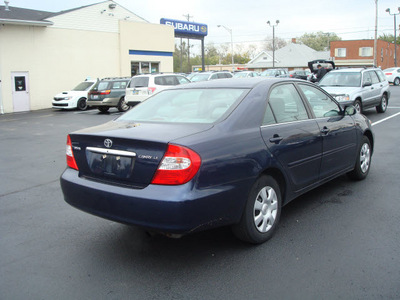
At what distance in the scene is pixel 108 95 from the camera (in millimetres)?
19172

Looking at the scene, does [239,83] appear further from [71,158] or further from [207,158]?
[71,158]

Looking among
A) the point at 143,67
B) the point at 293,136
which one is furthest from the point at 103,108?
the point at 293,136

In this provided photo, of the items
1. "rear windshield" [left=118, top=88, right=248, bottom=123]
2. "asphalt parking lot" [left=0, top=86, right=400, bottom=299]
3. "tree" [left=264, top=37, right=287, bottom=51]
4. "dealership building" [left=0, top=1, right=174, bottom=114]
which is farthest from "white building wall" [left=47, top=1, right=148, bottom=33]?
"tree" [left=264, top=37, right=287, bottom=51]

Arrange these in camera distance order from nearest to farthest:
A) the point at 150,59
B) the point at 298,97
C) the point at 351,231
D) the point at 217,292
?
1. the point at 217,292
2. the point at 351,231
3. the point at 298,97
4. the point at 150,59

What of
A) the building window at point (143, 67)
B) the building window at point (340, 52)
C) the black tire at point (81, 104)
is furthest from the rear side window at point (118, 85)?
the building window at point (340, 52)

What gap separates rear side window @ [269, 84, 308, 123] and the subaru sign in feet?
98.7

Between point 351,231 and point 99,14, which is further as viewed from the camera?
point 99,14

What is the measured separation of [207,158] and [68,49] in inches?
956

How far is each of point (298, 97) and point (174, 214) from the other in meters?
2.44

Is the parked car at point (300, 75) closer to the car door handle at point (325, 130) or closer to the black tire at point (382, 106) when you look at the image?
the black tire at point (382, 106)

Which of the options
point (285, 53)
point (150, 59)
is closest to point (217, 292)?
point (150, 59)

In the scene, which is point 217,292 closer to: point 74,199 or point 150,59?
point 74,199

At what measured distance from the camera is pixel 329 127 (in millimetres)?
5047

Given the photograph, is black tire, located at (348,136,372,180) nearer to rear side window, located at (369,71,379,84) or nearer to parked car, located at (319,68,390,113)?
parked car, located at (319,68,390,113)
